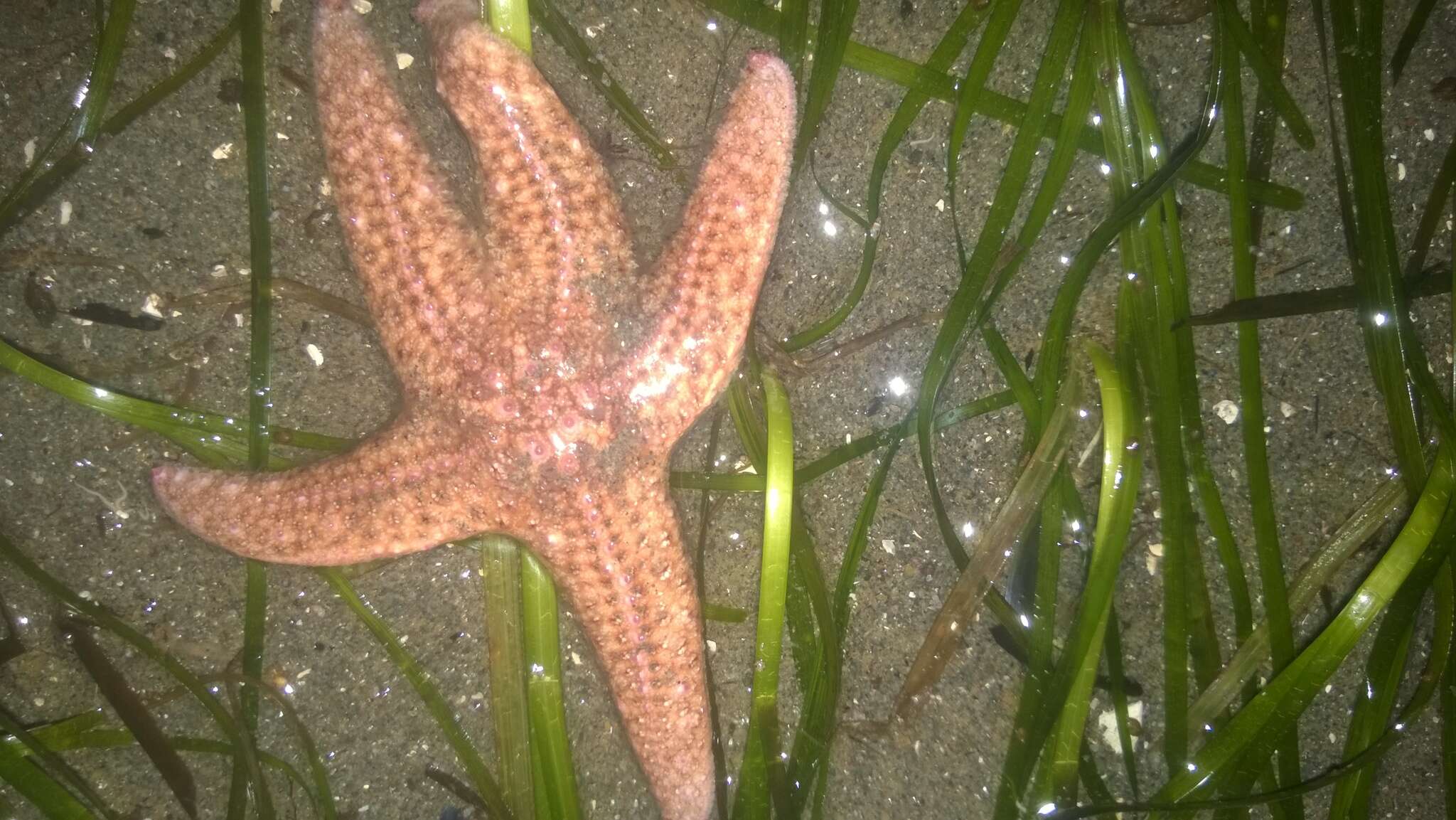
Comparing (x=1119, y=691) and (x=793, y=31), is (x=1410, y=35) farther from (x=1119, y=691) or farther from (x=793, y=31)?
(x=1119, y=691)

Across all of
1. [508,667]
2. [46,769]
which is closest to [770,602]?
[508,667]

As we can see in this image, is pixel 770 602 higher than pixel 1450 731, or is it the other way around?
pixel 770 602

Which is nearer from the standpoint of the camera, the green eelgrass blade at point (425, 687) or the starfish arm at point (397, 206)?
the starfish arm at point (397, 206)

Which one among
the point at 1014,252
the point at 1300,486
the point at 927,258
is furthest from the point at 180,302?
the point at 1300,486

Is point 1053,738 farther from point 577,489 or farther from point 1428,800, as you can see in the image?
point 577,489

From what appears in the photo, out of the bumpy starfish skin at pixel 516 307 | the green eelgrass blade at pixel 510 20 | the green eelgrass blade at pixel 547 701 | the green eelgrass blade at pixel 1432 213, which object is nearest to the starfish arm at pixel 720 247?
the bumpy starfish skin at pixel 516 307

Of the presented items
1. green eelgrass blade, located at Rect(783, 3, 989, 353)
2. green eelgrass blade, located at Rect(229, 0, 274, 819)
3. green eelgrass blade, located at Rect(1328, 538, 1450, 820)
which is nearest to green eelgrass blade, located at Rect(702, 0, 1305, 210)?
green eelgrass blade, located at Rect(783, 3, 989, 353)

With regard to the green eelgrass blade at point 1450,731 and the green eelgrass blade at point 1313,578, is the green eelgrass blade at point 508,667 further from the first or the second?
the green eelgrass blade at point 1450,731
